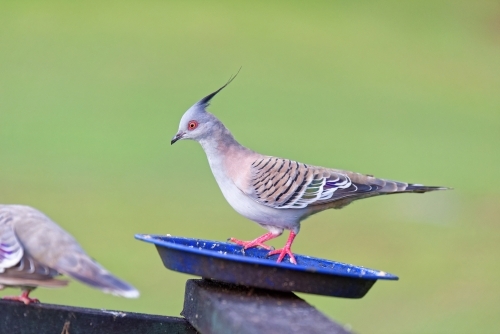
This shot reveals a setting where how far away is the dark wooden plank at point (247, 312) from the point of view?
3.71 meters

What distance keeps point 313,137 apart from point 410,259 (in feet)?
36.8

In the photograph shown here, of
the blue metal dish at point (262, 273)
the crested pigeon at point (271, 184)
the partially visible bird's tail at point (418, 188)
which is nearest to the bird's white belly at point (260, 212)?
the crested pigeon at point (271, 184)

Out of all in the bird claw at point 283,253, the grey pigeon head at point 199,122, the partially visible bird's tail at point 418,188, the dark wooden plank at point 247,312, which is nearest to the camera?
the dark wooden plank at point 247,312

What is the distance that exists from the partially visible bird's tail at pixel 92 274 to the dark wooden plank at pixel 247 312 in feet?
1.18

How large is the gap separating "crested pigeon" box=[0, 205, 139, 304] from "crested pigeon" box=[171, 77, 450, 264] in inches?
59.7

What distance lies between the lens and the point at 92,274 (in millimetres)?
4066

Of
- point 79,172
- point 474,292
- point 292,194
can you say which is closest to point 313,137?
point 79,172

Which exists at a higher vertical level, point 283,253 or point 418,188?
point 418,188

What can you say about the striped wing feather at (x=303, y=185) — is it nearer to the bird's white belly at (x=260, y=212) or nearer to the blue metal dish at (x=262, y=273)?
the bird's white belly at (x=260, y=212)

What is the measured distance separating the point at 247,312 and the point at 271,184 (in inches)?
74.1

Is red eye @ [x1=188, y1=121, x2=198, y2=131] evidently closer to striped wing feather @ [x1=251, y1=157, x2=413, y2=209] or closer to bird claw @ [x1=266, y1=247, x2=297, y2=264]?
striped wing feather @ [x1=251, y1=157, x2=413, y2=209]

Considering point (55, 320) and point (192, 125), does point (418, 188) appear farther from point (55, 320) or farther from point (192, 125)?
point (55, 320)

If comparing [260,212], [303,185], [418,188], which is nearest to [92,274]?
[260,212]

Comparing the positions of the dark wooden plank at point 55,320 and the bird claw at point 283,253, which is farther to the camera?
the bird claw at point 283,253
